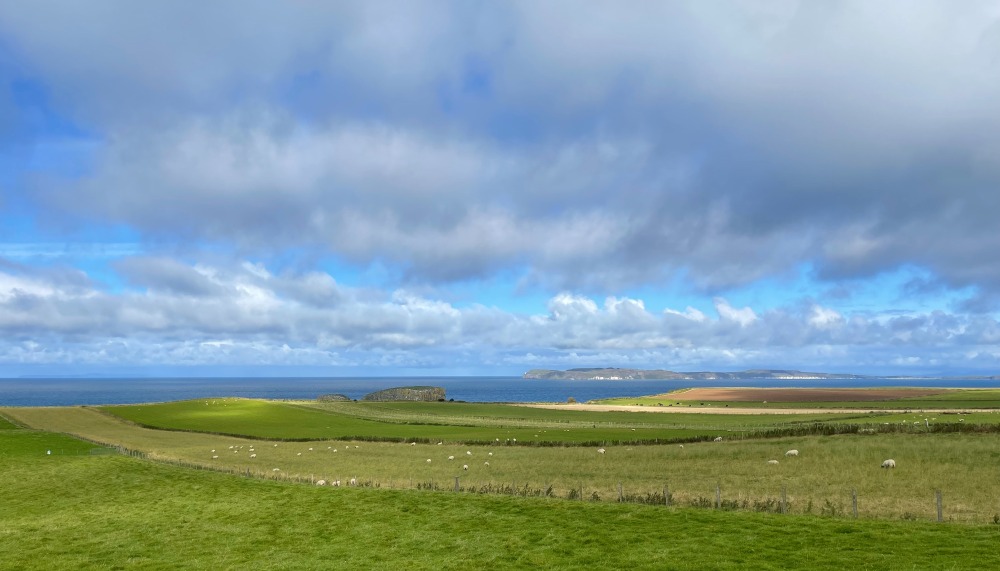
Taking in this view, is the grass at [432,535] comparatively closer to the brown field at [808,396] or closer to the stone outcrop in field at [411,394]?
the brown field at [808,396]

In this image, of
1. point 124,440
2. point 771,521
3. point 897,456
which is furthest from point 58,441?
point 897,456

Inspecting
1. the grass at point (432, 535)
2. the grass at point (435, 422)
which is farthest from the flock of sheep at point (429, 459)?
the grass at point (435, 422)

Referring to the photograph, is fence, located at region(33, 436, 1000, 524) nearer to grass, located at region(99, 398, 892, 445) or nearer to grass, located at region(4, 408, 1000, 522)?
grass, located at region(4, 408, 1000, 522)

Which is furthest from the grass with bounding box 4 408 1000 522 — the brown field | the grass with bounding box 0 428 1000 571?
the brown field

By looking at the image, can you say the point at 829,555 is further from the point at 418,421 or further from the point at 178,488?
the point at 418,421

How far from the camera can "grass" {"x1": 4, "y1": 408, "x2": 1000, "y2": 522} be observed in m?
32.0

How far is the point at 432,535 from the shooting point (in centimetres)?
2592

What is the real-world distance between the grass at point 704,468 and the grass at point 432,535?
404cm

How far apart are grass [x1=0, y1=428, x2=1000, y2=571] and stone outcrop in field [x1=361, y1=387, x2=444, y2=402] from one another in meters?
144

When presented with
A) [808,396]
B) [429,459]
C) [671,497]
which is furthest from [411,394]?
[671,497]

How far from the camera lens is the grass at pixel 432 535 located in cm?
2103

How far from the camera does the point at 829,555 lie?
20516 mm

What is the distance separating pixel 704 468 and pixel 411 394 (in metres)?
144

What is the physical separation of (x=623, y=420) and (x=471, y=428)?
80.8ft
